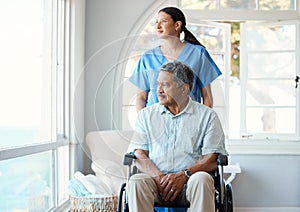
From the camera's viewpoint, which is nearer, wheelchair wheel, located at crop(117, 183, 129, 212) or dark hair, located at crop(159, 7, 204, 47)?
wheelchair wheel, located at crop(117, 183, 129, 212)

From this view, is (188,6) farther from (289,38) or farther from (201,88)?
(201,88)

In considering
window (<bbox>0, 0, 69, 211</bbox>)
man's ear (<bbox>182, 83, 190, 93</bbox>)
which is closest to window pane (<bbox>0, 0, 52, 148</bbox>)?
window (<bbox>0, 0, 69, 211</bbox>)

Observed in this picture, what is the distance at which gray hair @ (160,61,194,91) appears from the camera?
2.67 m

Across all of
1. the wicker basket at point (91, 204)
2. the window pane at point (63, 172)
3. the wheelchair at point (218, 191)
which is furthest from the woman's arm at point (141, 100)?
the window pane at point (63, 172)

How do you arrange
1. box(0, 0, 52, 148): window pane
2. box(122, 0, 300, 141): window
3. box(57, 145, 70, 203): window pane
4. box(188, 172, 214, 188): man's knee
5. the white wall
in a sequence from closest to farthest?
box(188, 172, 214, 188): man's knee, box(0, 0, 52, 148): window pane, box(57, 145, 70, 203): window pane, the white wall, box(122, 0, 300, 141): window

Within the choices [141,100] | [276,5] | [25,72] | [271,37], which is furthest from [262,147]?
[25,72]

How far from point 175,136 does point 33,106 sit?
114 centimetres

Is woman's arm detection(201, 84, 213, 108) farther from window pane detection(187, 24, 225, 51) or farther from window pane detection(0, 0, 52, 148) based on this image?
window pane detection(187, 24, 225, 51)

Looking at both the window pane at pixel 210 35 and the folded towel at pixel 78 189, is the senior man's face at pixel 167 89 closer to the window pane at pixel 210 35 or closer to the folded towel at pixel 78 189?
the folded towel at pixel 78 189

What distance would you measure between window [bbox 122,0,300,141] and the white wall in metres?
0.21

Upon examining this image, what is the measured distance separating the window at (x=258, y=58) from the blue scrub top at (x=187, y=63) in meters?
1.75

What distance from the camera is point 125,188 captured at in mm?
2645

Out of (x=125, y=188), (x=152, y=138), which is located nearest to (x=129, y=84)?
(x=152, y=138)

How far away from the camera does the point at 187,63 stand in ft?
8.99
